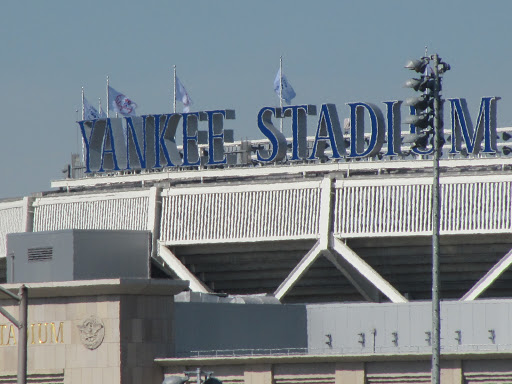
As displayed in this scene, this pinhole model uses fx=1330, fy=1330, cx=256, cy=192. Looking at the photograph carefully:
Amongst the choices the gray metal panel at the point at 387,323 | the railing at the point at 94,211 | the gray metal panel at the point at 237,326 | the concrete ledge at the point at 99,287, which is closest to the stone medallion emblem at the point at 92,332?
the concrete ledge at the point at 99,287

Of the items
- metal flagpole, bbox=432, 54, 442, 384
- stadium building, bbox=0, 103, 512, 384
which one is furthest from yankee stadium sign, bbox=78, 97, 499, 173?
metal flagpole, bbox=432, 54, 442, 384

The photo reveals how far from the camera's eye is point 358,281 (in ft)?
323

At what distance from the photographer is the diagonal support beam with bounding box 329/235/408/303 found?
9325 centimetres

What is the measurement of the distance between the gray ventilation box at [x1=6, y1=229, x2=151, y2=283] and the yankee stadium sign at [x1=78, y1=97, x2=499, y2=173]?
3190 cm

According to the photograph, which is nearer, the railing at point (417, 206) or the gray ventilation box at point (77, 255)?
the gray ventilation box at point (77, 255)

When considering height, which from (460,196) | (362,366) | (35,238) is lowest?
(362,366)

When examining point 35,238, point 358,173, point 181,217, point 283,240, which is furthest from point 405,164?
point 35,238

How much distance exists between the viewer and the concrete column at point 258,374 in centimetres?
6016

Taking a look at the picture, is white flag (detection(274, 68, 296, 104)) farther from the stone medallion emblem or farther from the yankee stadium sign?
the stone medallion emblem

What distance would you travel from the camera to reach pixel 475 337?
Result: 77438 millimetres

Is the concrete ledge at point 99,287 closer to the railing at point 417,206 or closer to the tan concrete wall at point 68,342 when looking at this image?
the tan concrete wall at point 68,342

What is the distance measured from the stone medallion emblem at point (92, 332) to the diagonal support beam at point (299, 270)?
1412 inches

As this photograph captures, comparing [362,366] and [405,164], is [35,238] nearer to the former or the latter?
[362,366]

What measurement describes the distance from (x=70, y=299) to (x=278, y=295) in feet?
125
